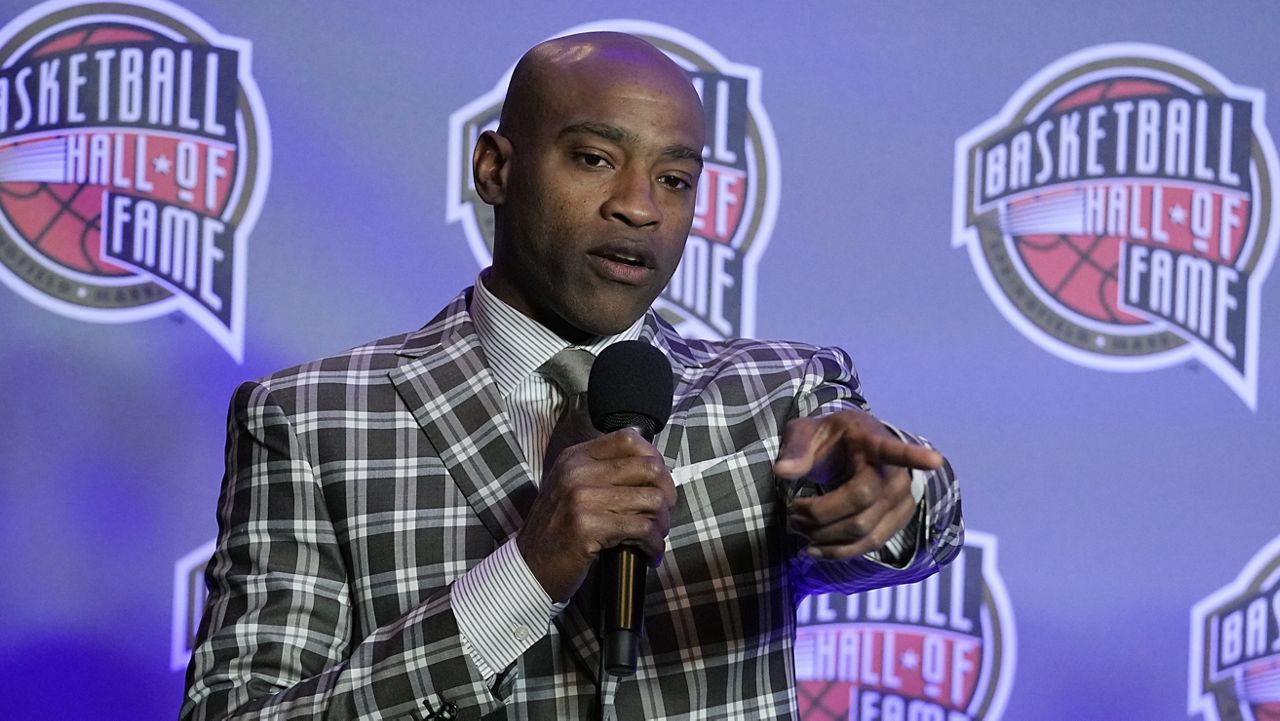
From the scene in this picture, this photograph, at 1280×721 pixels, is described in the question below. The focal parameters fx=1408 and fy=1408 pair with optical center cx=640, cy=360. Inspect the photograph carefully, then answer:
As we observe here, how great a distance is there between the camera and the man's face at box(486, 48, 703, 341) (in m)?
1.55

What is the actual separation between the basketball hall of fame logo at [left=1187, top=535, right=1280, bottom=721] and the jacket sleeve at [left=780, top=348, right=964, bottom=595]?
3.74ft

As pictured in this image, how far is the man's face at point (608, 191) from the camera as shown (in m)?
1.55

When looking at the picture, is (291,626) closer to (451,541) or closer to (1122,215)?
(451,541)

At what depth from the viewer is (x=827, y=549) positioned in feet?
3.88

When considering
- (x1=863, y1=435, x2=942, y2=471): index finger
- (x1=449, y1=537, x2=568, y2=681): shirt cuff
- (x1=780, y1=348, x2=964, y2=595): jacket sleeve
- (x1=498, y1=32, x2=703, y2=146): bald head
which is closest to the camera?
(x1=863, y1=435, x2=942, y2=471): index finger

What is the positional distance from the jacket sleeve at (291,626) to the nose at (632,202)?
0.43 metres

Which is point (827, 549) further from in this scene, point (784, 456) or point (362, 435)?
point (362, 435)

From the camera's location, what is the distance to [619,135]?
1.56 m

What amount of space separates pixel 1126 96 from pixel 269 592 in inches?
70.6

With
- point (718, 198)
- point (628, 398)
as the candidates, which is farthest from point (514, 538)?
point (718, 198)

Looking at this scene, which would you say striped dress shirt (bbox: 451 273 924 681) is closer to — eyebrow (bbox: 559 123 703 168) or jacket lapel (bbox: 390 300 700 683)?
jacket lapel (bbox: 390 300 700 683)

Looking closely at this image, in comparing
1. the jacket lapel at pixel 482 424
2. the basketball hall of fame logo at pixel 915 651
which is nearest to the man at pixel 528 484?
the jacket lapel at pixel 482 424

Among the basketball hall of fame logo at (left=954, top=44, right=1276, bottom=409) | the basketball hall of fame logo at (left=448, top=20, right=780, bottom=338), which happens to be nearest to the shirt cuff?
the basketball hall of fame logo at (left=448, top=20, right=780, bottom=338)

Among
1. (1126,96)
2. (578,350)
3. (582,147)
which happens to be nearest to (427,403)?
(578,350)
